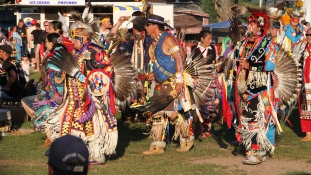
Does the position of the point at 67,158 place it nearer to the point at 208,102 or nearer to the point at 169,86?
the point at 169,86

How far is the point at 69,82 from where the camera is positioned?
23.6ft

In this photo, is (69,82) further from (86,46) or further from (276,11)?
(276,11)

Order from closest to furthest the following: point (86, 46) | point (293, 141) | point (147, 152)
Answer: point (86, 46), point (147, 152), point (293, 141)

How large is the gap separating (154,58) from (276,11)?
1.62 m

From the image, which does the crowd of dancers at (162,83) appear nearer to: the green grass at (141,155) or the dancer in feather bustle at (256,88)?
the dancer in feather bustle at (256,88)

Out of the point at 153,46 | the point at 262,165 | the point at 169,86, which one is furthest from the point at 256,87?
the point at 153,46

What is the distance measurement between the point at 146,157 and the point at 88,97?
4.17 ft

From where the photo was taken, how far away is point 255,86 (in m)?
7.29

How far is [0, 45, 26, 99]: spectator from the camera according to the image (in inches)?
403

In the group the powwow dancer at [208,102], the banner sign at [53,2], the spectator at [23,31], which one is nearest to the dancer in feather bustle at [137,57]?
the powwow dancer at [208,102]

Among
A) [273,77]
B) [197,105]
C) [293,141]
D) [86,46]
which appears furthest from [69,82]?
[293,141]

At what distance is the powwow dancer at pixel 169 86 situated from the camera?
7695mm

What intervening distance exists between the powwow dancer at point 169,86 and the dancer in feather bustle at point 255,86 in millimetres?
698

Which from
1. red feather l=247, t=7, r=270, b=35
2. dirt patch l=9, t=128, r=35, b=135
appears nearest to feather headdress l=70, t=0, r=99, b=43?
red feather l=247, t=7, r=270, b=35
